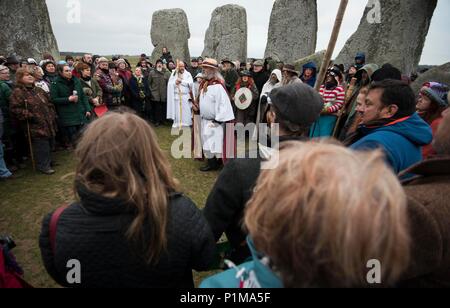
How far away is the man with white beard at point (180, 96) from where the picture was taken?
7172 millimetres

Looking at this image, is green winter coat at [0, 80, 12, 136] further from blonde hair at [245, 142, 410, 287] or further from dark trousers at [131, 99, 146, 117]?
blonde hair at [245, 142, 410, 287]

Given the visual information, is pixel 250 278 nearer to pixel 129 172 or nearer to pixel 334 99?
pixel 129 172

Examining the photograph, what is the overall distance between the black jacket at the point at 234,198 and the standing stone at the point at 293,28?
442 inches

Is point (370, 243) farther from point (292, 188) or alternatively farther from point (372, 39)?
point (372, 39)

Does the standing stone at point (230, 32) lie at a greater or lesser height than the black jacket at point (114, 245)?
greater

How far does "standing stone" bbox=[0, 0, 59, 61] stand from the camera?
27.0ft

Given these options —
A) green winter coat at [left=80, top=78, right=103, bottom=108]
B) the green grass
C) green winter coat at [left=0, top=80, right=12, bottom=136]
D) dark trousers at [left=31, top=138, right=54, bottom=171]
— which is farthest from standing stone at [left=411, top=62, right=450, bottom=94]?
green winter coat at [left=0, top=80, right=12, bottom=136]

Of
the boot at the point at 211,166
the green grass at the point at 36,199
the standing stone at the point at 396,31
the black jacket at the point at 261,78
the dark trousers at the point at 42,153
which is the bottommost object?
the green grass at the point at 36,199

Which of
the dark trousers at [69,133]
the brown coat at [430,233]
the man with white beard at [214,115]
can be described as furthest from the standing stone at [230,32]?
the brown coat at [430,233]

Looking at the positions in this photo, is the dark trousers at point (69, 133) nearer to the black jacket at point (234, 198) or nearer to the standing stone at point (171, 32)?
the black jacket at point (234, 198)

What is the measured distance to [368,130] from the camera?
212cm

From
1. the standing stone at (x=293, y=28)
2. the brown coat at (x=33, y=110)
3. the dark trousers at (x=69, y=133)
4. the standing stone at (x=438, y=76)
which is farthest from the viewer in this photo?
the standing stone at (x=293, y=28)

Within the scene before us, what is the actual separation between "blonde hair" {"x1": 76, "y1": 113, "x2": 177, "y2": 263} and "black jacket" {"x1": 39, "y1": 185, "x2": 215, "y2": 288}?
0.04m

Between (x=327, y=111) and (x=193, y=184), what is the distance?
2.47m
